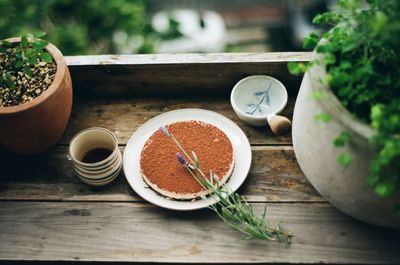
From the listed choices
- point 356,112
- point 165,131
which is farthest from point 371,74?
point 165,131

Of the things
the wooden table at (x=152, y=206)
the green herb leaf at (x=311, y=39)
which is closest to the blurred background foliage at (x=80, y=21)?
the wooden table at (x=152, y=206)

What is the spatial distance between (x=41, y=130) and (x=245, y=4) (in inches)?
306

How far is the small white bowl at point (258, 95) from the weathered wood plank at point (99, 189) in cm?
17

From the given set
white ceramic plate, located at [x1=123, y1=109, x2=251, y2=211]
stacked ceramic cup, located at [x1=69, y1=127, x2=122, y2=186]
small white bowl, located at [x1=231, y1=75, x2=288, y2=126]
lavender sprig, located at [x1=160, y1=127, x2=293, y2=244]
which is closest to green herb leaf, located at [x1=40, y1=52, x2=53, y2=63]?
stacked ceramic cup, located at [x1=69, y1=127, x2=122, y2=186]

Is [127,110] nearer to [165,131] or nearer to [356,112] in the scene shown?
[165,131]

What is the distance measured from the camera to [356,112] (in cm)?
103

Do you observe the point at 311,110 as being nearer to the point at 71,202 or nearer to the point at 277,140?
the point at 277,140

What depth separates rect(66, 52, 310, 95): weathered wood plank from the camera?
150cm

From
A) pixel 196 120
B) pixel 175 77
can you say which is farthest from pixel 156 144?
pixel 175 77

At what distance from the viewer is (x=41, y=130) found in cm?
135

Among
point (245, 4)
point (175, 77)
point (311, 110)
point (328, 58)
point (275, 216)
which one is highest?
point (328, 58)

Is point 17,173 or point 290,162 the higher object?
point 290,162

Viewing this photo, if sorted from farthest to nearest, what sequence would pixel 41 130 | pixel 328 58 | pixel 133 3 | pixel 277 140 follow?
pixel 133 3 < pixel 277 140 < pixel 41 130 < pixel 328 58

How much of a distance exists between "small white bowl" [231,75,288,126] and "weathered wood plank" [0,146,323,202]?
0.17 meters
